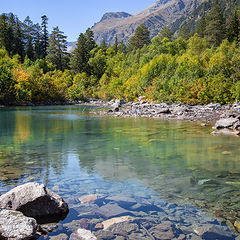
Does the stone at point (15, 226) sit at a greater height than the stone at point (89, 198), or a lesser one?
greater

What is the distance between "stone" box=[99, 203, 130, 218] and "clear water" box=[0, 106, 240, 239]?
1.96 feet

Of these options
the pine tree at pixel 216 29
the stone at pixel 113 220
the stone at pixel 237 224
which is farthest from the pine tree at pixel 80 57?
the stone at pixel 237 224

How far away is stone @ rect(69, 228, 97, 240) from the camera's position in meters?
4.01

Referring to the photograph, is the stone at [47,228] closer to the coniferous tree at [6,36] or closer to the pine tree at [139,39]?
the pine tree at [139,39]

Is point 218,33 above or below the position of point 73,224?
above

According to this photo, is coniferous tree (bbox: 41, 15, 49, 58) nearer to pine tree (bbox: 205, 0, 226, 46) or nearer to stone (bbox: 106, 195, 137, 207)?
pine tree (bbox: 205, 0, 226, 46)

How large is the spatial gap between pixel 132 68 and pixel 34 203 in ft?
220

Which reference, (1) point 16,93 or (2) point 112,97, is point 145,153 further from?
(2) point 112,97

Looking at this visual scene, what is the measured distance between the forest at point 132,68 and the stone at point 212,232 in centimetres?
2937

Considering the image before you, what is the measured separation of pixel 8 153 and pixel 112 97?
53.7m

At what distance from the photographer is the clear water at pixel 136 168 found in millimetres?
6043

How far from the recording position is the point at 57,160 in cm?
940

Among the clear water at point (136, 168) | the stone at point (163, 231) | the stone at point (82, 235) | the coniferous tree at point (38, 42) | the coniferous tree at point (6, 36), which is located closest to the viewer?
the stone at point (82, 235)

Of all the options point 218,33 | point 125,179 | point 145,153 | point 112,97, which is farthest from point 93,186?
point 218,33
